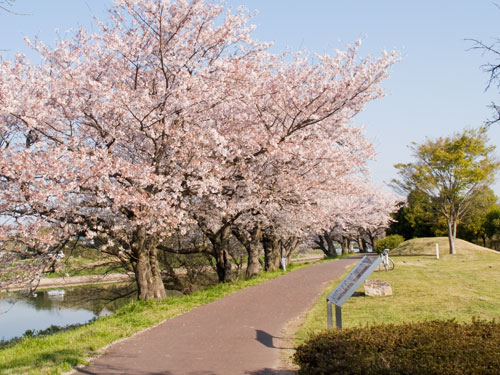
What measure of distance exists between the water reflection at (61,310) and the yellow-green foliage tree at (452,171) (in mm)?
22063

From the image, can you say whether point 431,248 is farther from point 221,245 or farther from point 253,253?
point 221,245

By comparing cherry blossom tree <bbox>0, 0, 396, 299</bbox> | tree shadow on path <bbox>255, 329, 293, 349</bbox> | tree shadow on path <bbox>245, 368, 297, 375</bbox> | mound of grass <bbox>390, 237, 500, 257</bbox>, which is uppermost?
cherry blossom tree <bbox>0, 0, 396, 299</bbox>

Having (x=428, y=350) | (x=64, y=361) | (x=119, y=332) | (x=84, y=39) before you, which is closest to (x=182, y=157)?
(x=84, y=39)

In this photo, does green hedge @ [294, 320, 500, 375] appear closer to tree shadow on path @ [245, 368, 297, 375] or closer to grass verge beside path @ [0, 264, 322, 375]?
tree shadow on path @ [245, 368, 297, 375]

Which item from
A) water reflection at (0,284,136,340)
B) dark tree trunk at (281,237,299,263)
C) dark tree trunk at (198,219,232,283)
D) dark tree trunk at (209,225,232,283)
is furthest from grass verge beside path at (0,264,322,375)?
dark tree trunk at (281,237,299,263)

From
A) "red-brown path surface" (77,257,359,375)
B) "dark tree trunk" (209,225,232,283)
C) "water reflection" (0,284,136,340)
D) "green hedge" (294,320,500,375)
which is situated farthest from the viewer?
"water reflection" (0,284,136,340)

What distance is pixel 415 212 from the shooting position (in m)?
48.9

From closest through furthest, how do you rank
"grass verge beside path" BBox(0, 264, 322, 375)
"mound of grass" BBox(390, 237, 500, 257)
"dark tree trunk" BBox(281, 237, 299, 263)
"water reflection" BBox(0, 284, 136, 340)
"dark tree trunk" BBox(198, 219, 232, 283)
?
"grass verge beside path" BBox(0, 264, 322, 375) < "dark tree trunk" BBox(198, 219, 232, 283) < "water reflection" BBox(0, 284, 136, 340) < "mound of grass" BBox(390, 237, 500, 257) < "dark tree trunk" BBox(281, 237, 299, 263)

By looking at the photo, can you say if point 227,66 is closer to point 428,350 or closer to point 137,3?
point 137,3

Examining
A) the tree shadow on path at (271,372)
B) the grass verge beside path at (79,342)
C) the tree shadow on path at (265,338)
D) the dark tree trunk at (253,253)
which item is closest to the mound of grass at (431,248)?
the dark tree trunk at (253,253)

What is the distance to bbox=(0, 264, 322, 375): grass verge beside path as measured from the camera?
7379mm

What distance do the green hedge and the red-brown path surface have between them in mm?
1056

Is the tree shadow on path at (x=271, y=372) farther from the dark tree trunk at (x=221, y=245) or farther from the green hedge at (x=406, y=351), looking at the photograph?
the dark tree trunk at (x=221, y=245)

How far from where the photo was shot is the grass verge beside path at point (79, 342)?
7.38 m
